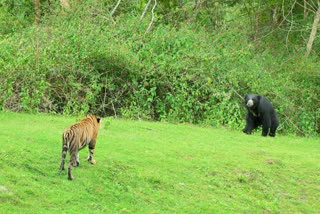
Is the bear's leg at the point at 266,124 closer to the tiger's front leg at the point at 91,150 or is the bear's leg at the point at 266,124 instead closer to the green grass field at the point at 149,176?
the green grass field at the point at 149,176

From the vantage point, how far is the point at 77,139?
18.8 feet

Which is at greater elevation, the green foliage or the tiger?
the green foliage

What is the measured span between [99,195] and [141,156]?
6.59 feet

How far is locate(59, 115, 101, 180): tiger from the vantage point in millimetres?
5605

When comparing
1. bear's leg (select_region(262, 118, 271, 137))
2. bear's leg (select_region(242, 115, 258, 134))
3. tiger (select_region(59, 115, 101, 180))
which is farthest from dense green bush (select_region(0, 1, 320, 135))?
tiger (select_region(59, 115, 101, 180))

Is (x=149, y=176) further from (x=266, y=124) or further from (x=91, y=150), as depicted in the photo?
(x=266, y=124)

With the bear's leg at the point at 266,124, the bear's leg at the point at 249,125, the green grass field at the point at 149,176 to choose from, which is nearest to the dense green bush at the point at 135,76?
the bear's leg at the point at 249,125

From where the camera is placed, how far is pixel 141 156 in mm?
7590

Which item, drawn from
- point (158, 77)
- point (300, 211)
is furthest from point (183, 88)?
point (300, 211)

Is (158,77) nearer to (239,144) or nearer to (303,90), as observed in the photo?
(239,144)

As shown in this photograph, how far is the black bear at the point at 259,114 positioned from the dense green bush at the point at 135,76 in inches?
34.7

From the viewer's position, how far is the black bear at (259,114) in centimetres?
1249

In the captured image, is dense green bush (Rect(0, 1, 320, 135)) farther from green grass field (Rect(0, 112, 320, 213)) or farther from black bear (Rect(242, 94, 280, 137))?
green grass field (Rect(0, 112, 320, 213))

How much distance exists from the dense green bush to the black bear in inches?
34.7
